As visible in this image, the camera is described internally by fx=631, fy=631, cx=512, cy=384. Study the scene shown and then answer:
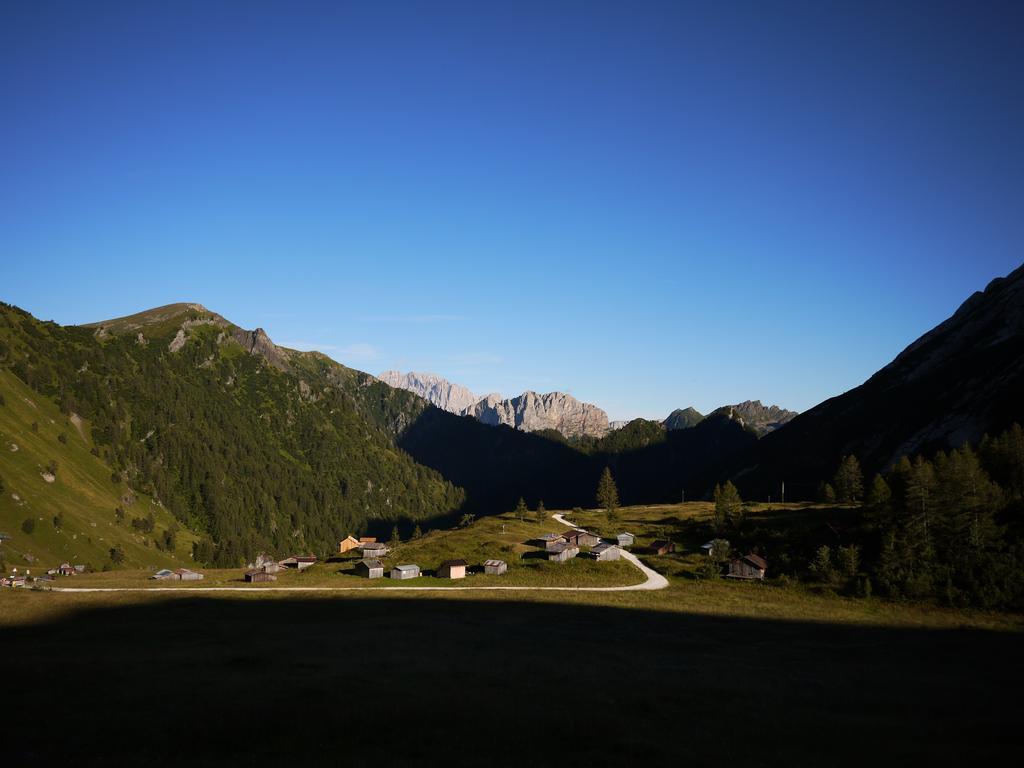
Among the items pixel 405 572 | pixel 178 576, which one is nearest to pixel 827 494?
pixel 405 572

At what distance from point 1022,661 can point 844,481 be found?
89.2 metres

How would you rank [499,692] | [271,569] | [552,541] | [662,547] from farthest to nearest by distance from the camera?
[271,569], [552,541], [662,547], [499,692]

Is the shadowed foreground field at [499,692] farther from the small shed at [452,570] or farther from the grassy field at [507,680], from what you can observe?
the small shed at [452,570]

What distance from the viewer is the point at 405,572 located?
327ft

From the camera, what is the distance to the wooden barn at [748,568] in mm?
92938

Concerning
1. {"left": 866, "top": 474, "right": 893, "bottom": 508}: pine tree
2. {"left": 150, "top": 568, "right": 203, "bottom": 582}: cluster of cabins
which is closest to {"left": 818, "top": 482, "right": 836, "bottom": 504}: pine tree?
{"left": 866, "top": 474, "right": 893, "bottom": 508}: pine tree

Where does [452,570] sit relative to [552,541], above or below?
below

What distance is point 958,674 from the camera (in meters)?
46.1

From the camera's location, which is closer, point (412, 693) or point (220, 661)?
point (412, 693)

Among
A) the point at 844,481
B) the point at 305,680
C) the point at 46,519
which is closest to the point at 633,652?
the point at 305,680

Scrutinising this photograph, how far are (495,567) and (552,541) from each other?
19.2m

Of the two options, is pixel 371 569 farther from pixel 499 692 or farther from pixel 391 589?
pixel 499 692

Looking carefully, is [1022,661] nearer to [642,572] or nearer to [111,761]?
[642,572]

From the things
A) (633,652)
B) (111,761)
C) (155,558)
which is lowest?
(155,558)
